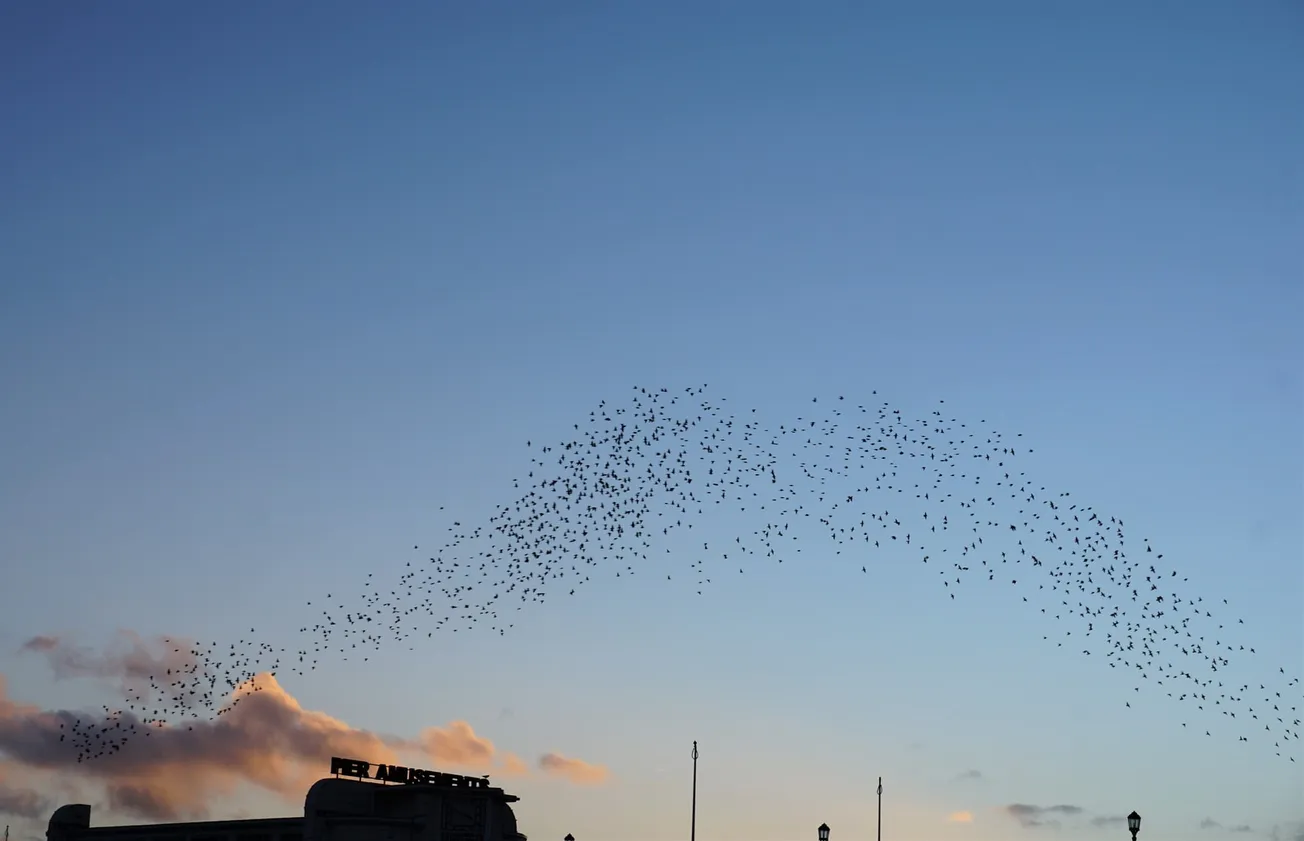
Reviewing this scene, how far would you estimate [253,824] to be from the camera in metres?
85.5

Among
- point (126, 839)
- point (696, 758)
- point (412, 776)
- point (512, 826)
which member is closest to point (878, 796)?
point (696, 758)

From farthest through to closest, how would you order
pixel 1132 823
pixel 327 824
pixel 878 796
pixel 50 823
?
1. pixel 878 796
2. pixel 50 823
3. pixel 327 824
4. pixel 1132 823

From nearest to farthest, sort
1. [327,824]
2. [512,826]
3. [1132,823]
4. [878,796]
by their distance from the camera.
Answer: [1132,823] < [327,824] < [512,826] < [878,796]

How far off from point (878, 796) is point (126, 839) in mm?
52212

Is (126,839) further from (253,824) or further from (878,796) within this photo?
(878,796)

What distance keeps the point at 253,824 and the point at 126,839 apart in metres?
13.2

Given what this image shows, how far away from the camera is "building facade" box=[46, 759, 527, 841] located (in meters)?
80.8

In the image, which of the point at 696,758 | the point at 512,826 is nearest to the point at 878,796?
the point at 696,758

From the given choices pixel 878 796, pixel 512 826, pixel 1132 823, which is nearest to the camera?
pixel 1132 823

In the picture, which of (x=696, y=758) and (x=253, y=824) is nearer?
(x=253, y=824)

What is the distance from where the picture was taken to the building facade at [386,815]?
265 feet

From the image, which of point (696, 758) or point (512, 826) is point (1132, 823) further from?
point (512, 826)

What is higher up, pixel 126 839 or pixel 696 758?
pixel 696 758

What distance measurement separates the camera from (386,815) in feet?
276
